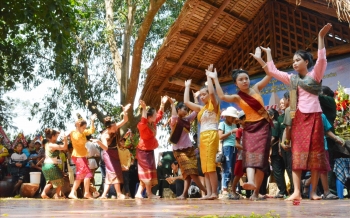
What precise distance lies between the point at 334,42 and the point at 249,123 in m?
5.77

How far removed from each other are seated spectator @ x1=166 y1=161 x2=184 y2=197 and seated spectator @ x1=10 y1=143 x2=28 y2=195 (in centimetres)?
398

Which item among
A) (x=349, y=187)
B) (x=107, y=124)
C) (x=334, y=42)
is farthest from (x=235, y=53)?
(x=349, y=187)

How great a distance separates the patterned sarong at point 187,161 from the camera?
7.62 meters

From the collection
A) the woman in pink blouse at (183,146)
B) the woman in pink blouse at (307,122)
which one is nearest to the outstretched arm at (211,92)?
the woman in pink blouse at (183,146)

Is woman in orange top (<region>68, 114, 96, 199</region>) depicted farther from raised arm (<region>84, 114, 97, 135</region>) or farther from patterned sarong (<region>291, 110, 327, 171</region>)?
patterned sarong (<region>291, 110, 327, 171</region>)

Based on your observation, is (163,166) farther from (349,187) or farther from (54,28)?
(349,187)

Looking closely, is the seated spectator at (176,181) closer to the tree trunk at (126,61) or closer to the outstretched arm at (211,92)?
the tree trunk at (126,61)

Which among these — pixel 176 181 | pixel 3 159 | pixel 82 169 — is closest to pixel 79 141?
pixel 82 169

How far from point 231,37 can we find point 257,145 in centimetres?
751

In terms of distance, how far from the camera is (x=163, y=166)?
1233cm

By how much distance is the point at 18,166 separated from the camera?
13242 mm

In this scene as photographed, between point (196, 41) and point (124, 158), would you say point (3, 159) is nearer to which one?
point (124, 158)

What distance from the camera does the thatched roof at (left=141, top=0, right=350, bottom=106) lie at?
11344mm

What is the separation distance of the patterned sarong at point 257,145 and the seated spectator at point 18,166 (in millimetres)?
8671
